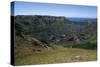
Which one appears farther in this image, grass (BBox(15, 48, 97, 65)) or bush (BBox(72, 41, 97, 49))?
bush (BBox(72, 41, 97, 49))

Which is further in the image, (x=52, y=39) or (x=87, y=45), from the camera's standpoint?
(x=87, y=45)

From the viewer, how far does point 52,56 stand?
267cm

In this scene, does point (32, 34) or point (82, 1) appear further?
point (82, 1)

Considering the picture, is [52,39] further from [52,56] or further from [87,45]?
[87,45]

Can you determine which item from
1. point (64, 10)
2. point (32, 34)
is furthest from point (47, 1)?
point (32, 34)

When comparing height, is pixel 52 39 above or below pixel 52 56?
above

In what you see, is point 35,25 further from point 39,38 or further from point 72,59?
point 72,59

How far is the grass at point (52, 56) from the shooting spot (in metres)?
2.51

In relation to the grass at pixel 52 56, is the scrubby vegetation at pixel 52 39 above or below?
above

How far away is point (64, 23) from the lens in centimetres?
278

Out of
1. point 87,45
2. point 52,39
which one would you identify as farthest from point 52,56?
point 87,45

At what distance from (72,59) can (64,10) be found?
68cm

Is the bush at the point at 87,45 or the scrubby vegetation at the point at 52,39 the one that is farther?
the bush at the point at 87,45

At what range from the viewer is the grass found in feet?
8.22
